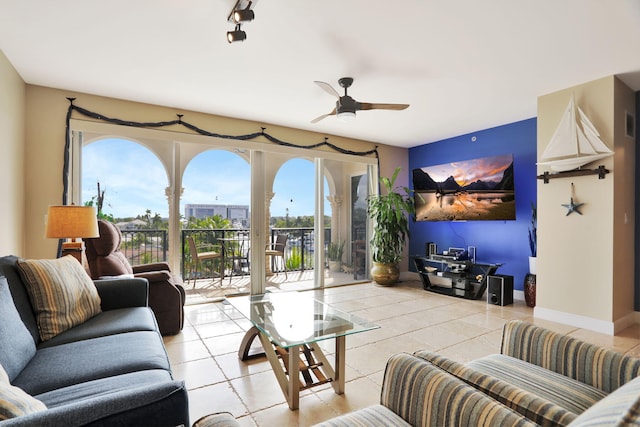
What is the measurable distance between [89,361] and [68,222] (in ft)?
5.39

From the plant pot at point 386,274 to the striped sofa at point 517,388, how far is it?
385 cm

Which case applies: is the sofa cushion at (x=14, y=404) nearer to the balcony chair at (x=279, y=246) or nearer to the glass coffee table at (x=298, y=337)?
the glass coffee table at (x=298, y=337)

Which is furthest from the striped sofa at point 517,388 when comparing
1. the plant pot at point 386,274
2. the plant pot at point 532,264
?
the plant pot at point 386,274

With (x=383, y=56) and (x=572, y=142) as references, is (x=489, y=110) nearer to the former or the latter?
(x=572, y=142)

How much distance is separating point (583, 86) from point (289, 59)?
10.0 ft

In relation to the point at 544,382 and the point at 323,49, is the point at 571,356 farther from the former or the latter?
the point at 323,49

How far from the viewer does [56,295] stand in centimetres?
196

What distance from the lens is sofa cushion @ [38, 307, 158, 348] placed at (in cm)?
184

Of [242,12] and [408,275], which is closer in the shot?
[242,12]

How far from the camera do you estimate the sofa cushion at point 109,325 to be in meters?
1.84

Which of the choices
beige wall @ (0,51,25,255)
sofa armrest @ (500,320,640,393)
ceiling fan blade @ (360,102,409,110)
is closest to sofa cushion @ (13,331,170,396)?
sofa armrest @ (500,320,640,393)

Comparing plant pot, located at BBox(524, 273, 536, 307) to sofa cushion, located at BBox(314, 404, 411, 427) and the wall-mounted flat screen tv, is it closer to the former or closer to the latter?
the wall-mounted flat screen tv

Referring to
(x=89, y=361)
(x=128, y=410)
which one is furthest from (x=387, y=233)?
(x=128, y=410)

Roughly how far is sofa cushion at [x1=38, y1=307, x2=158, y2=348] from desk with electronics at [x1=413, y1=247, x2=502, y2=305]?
166 inches
